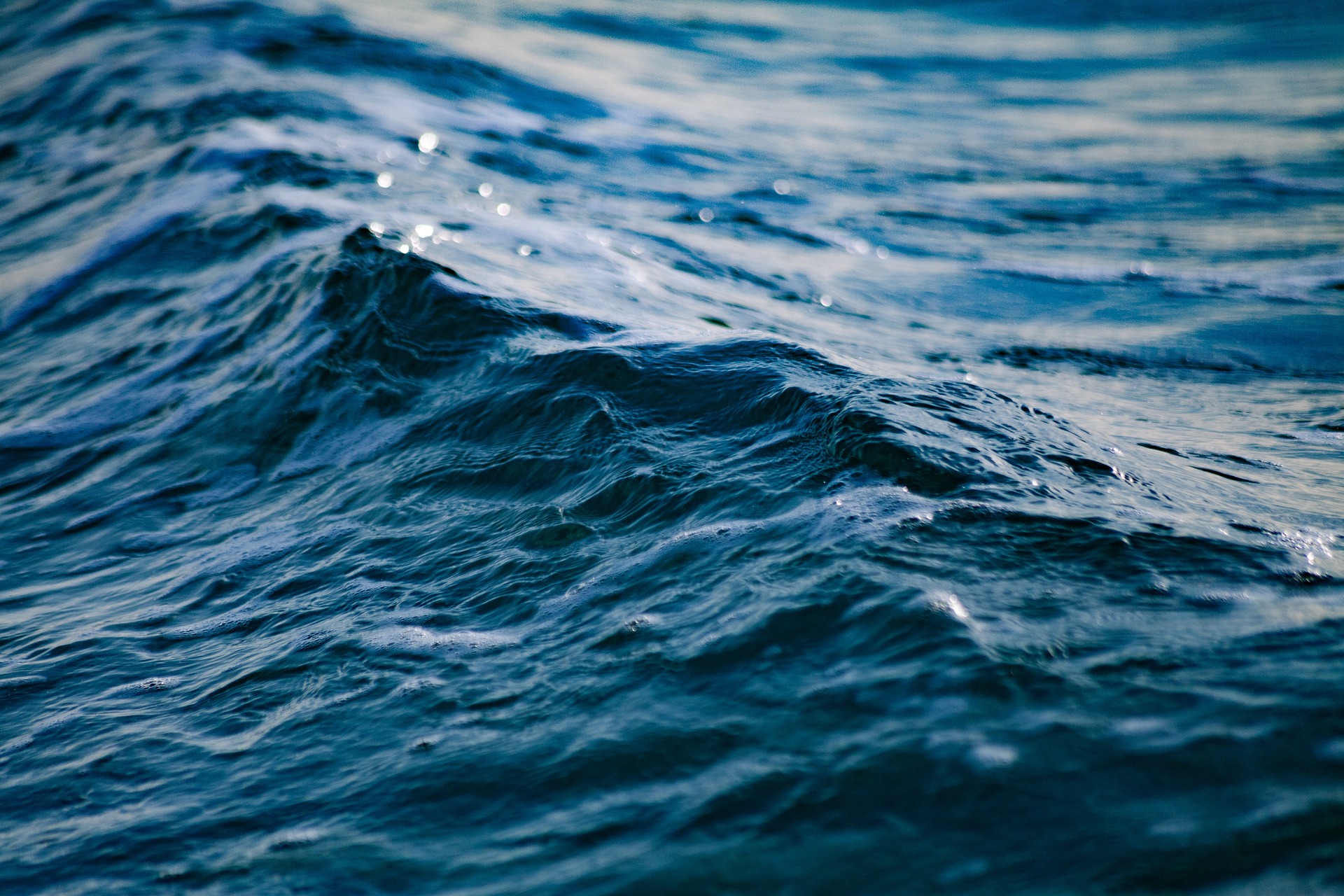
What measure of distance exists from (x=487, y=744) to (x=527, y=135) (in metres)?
6.94

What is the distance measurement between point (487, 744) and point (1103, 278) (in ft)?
16.7

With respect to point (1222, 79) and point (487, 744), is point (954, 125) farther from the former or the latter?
point (487, 744)

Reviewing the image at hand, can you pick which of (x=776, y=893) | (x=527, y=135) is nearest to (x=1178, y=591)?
(x=776, y=893)

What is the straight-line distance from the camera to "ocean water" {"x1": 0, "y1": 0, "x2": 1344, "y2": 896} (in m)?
1.78

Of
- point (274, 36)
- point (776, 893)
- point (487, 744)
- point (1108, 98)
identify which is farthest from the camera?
point (1108, 98)

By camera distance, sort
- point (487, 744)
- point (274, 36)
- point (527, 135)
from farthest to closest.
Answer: point (274, 36), point (527, 135), point (487, 744)

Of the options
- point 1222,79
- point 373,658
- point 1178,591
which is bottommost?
point 373,658

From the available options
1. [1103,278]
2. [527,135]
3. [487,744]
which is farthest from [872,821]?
[527,135]

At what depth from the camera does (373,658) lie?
8.01 ft

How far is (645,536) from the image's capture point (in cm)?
269

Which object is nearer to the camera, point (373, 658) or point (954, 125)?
point (373, 658)

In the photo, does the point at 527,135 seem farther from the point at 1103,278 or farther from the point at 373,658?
the point at 373,658

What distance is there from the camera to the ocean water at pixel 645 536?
1.78 metres

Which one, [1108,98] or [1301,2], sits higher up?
[1301,2]
